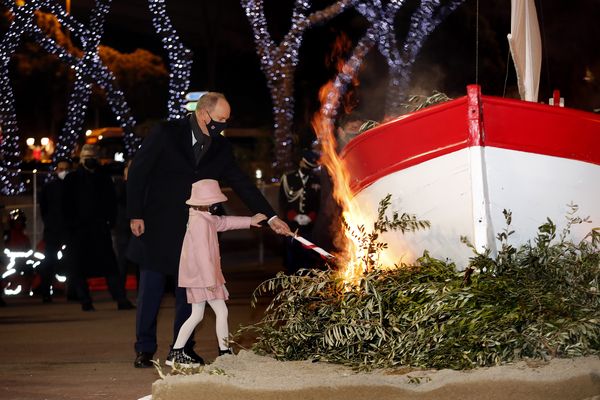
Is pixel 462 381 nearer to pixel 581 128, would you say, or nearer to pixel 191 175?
pixel 581 128

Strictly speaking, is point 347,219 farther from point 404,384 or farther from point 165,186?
point 404,384

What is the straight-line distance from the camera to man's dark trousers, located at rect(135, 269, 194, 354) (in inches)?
348

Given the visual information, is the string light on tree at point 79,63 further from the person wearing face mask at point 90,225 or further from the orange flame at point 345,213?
the orange flame at point 345,213

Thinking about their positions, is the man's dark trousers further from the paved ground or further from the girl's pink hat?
the girl's pink hat

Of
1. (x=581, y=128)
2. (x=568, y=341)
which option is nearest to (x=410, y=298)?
(x=568, y=341)

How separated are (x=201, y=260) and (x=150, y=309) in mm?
853

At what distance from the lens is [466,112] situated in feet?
25.0

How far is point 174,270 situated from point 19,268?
26.2 ft

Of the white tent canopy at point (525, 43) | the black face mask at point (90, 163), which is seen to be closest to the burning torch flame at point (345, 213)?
the white tent canopy at point (525, 43)

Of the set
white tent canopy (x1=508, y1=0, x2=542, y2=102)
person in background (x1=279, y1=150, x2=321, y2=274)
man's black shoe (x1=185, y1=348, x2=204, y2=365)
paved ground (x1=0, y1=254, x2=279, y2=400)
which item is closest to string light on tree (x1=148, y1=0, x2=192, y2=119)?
paved ground (x1=0, y1=254, x2=279, y2=400)

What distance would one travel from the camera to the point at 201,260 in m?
8.34

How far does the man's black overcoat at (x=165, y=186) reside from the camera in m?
8.66

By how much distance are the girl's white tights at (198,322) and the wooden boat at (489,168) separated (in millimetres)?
1464

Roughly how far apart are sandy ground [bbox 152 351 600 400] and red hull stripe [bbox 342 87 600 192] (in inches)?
61.4
